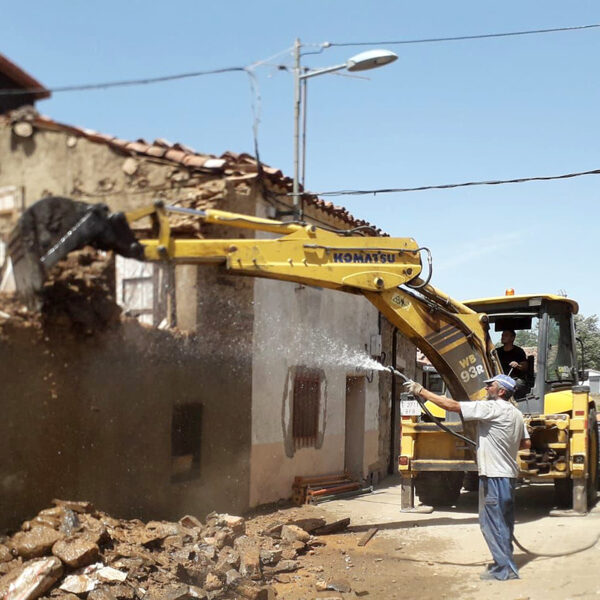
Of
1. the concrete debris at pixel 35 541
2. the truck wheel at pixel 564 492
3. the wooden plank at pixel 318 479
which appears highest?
the concrete debris at pixel 35 541

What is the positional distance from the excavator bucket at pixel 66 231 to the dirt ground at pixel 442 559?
3.50 metres

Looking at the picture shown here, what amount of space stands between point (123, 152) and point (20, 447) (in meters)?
4.39

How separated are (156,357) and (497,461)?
13.8 feet

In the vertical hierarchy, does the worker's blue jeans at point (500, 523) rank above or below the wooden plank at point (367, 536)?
above

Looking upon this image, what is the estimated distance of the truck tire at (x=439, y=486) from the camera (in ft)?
34.3

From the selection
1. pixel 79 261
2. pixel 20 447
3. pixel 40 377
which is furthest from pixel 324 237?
pixel 20 447

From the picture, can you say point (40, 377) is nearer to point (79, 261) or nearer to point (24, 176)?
point (79, 261)

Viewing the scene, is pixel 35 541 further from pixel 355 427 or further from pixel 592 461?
pixel 355 427

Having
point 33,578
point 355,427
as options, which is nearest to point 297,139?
point 355,427

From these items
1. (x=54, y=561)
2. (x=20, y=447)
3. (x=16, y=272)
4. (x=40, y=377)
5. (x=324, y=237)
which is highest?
(x=324, y=237)

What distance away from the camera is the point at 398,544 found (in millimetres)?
8578

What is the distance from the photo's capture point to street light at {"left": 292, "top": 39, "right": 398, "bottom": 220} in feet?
33.2

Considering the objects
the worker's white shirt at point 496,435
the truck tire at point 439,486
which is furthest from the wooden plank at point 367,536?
the worker's white shirt at point 496,435

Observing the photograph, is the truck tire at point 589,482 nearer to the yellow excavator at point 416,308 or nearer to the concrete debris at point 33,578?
the yellow excavator at point 416,308
